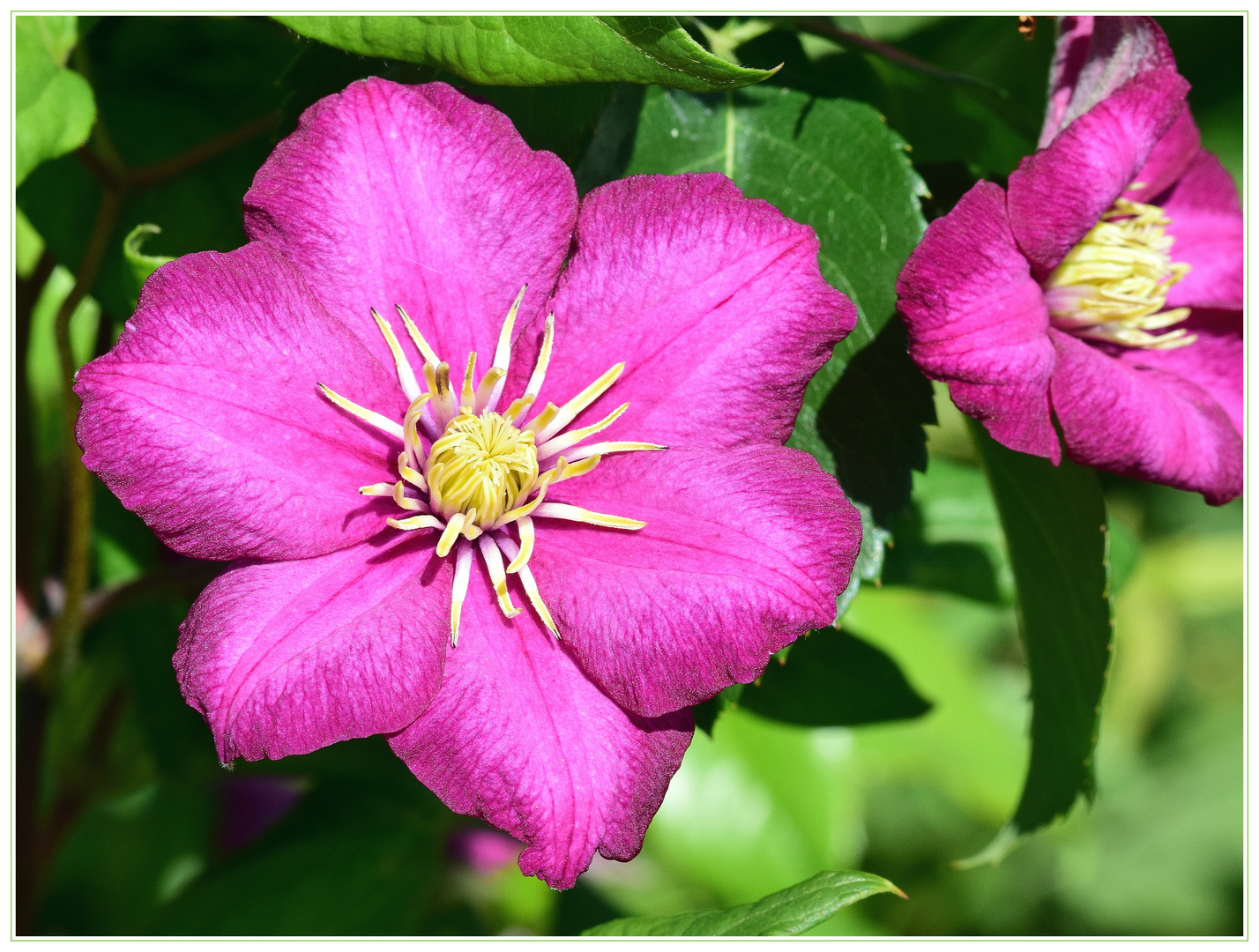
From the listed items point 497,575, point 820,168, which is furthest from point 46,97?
point 820,168

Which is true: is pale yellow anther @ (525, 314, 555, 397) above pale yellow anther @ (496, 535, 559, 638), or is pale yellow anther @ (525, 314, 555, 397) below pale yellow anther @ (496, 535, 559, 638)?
above

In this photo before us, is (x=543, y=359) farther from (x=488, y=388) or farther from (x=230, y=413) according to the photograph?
(x=230, y=413)

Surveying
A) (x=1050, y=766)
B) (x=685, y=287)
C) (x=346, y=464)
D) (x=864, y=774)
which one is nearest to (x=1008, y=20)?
(x=685, y=287)

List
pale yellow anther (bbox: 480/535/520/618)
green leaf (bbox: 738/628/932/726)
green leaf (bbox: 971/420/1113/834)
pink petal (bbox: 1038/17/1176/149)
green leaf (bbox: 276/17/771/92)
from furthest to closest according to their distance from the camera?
green leaf (bbox: 738/628/932/726) → green leaf (bbox: 971/420/1113/834) → pink petal (bbox: 1038/17/1176/149) → pale yellow anther (bbox: 480/535/520/618) → green leaf (bbox: 276/17/771/92)

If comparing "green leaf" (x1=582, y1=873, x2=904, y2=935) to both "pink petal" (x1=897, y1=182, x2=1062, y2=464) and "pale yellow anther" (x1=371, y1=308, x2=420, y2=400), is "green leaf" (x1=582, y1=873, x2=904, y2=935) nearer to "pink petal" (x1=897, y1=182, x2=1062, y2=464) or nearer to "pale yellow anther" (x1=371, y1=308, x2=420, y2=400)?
"pink petal" (x1=897, y1=182, x2=1062, y2=464)

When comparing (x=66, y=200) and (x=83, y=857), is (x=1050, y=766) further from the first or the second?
(x=83, y=857)

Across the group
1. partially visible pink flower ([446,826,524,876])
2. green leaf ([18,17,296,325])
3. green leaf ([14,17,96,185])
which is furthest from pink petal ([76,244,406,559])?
partially visible pink flower ([446,826,524,876])

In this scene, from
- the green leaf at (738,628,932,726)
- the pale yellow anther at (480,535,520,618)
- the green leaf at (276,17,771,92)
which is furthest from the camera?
Result: the green leaf at (738,628,932,726)
